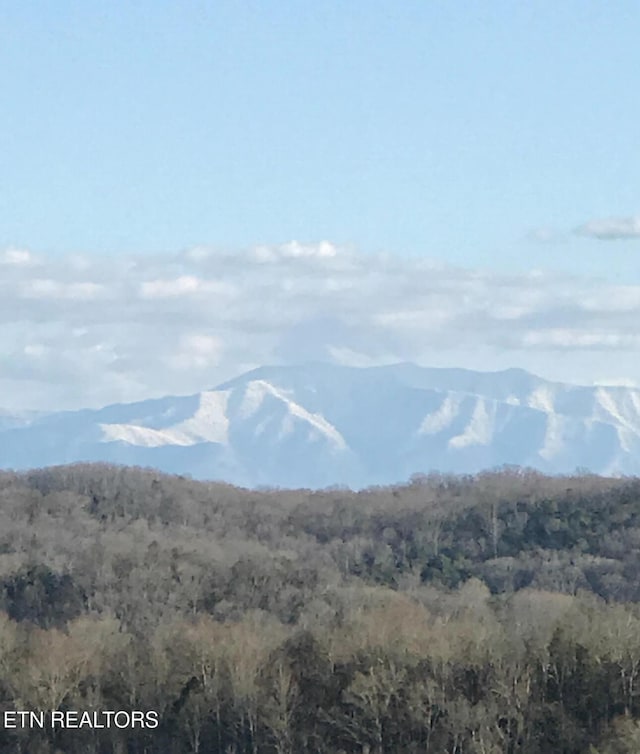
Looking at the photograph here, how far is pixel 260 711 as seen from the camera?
37.5 meters

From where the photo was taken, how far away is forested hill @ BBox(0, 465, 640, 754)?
3616 cm

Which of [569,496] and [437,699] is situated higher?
[569,496]

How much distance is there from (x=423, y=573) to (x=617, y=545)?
969 centimetres

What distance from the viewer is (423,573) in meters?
77.8

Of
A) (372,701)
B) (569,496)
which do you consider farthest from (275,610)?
(569,496)

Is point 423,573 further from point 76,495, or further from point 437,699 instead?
point 437,699

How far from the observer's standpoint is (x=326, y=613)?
2211 inches

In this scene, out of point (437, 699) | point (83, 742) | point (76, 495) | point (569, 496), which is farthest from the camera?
point (76, 495)

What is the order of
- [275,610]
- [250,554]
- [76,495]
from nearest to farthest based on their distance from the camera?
[275,610] < [250,554] < [76,495]

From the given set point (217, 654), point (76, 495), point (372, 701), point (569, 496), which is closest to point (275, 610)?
point (217, 654)

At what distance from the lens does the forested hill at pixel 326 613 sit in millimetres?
36156

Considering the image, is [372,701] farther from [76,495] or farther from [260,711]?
[76,495]

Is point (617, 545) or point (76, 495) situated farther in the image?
point (76, 495)

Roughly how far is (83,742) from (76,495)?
63960 millimetres
